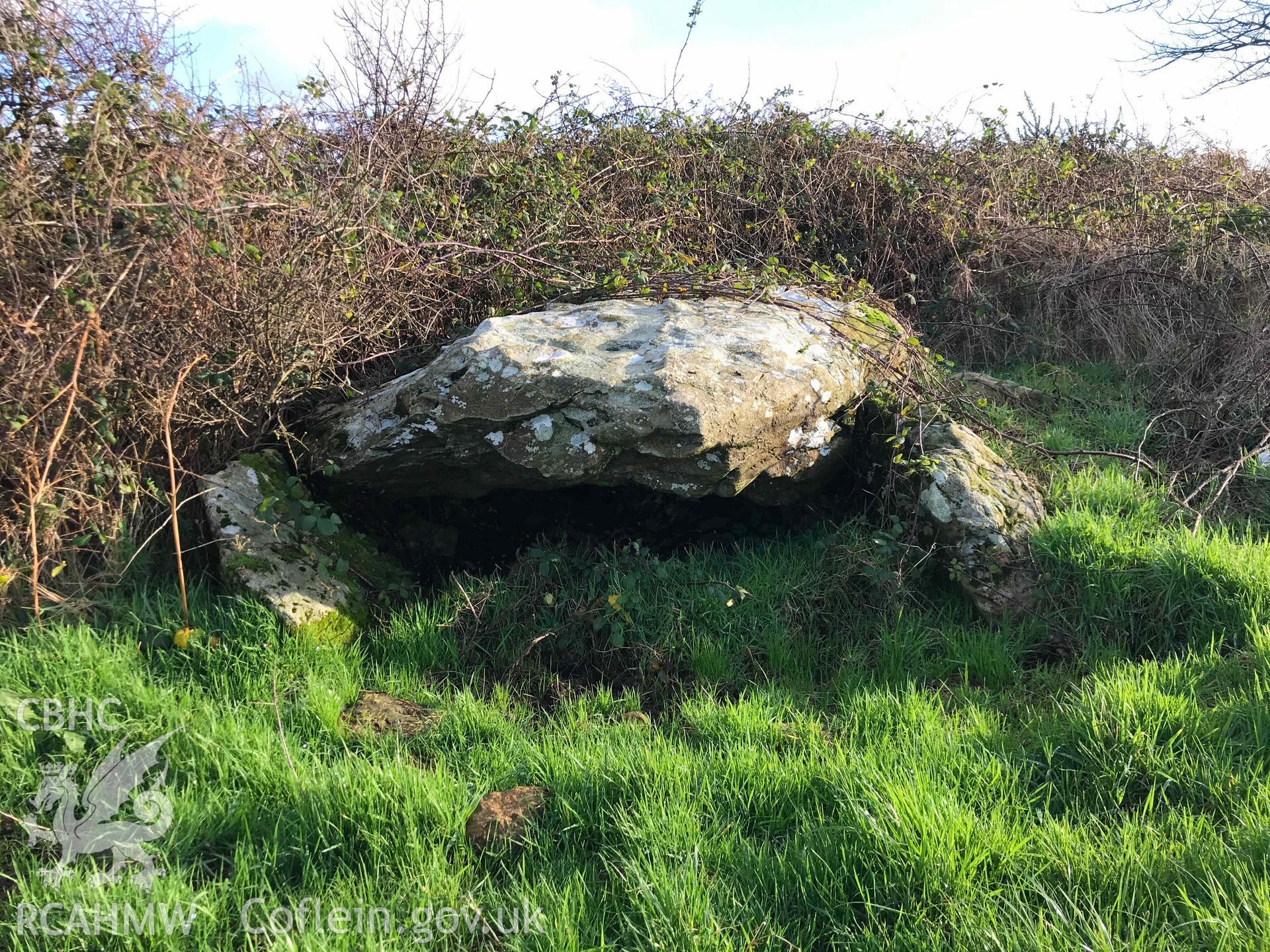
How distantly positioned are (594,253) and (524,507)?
2063 mm

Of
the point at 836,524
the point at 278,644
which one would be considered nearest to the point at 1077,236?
the point at 836,524

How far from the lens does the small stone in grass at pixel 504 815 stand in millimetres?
2576

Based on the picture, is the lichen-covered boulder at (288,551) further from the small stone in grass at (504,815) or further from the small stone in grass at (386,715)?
the small stone in grass at (504,815)

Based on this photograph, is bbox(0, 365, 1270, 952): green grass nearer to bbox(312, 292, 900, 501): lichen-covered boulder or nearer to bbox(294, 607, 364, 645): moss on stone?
bbox(294, 607, 364, 645): moss on stone

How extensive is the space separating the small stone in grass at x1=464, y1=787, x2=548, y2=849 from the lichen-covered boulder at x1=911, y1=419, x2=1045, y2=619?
232 centimetres

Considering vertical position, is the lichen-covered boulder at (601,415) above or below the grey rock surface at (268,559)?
above

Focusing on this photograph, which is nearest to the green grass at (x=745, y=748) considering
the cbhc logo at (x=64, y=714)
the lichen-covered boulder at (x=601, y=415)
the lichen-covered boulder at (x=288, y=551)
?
the cbhc logo at (x=64, y=714)

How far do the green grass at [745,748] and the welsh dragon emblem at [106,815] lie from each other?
6cm

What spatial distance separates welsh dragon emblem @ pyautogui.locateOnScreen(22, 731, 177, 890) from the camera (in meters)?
2.41

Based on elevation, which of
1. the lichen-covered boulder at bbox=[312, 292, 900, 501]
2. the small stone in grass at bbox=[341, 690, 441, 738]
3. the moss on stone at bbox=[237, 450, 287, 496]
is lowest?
the small stone in grass at bbox=[341, 690, 441, 738]

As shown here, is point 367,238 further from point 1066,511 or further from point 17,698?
point 1066,511

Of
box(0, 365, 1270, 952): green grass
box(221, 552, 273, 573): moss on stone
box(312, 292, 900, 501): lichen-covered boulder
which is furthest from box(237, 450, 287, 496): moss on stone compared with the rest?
box(0, 365, 1270, 952): green grass

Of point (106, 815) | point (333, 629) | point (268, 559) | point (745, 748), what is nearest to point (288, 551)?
point (268, 559)

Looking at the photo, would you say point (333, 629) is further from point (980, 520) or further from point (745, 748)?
point (980, 520)
